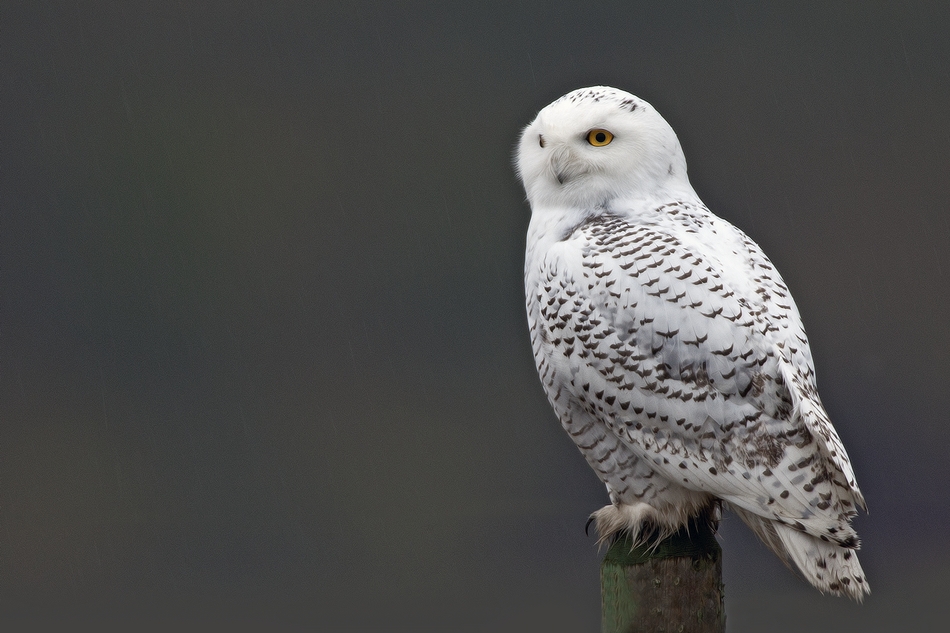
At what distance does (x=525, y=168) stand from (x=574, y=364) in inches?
17.2

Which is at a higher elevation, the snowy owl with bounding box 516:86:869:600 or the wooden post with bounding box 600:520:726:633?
the snowy owl with bounding box 516:86:869:600

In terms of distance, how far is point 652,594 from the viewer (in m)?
2.06

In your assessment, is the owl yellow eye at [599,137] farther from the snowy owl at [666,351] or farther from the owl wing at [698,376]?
the owl wing at [698,376]

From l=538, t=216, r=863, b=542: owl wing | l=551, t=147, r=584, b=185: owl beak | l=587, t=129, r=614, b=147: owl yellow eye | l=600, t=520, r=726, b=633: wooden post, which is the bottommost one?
l=600, t=520, r=726, b=633: wooden post

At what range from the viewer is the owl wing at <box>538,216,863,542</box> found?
1932mm

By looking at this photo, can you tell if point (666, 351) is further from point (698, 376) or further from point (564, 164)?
point (564, 164)

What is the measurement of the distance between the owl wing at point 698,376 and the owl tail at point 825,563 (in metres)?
0.03

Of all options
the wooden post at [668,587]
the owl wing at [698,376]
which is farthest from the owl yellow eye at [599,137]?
the wooden post at [668,587]

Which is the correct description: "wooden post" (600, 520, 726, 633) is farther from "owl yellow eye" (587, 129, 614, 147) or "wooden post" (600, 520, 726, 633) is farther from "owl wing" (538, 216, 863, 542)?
"owl yellow eye" (587, 129, 614, 147)

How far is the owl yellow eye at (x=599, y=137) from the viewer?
2.06 metres

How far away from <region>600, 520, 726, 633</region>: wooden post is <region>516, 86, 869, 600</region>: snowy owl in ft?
0.13

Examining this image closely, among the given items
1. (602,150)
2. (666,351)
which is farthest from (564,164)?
(666,351)

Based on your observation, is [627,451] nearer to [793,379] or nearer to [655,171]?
[793,379]

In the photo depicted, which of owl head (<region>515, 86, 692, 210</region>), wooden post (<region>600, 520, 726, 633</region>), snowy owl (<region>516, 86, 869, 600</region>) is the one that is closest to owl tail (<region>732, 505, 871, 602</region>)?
snowy owl (<region>516, 86, 869, 600</region>)
